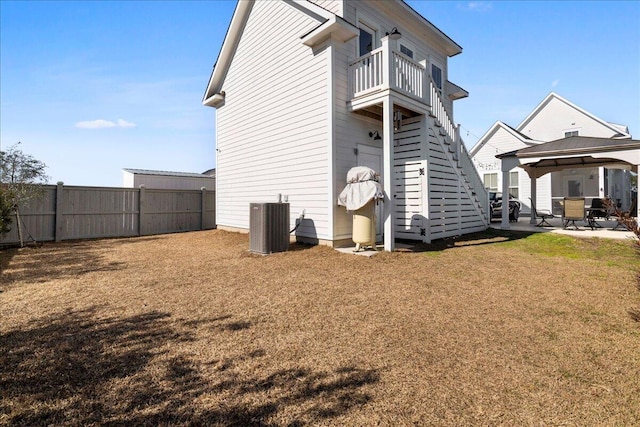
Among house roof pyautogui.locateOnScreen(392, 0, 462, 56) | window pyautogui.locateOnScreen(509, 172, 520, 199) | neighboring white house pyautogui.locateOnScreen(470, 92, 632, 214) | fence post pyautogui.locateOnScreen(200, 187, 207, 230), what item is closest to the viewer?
house roof pyautogui.locateOnScreen(392, 0, 462, 56)

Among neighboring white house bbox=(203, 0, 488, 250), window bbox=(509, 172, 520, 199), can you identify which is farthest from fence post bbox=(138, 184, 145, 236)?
window bbox=(509, 172, 520, 199)

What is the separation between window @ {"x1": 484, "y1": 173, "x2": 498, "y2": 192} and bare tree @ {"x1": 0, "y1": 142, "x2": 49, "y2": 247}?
2170 cm

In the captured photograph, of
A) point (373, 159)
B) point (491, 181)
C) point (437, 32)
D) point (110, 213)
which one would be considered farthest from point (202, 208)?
point (491, 181)

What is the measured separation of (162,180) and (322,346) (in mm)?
17806

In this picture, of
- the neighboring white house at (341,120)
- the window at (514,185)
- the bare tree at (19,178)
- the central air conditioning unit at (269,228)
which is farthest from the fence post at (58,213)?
the window at (514,185)

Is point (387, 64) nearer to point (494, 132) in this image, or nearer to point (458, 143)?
point (458, 143)

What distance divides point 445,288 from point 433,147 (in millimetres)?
5484

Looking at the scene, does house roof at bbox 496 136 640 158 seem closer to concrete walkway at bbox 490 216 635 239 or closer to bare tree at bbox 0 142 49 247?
concrete walkway at bbox 490 216 635 239

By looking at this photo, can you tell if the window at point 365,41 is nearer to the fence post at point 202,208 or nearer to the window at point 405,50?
the window at point 405,50

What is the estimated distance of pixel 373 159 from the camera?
9148mm

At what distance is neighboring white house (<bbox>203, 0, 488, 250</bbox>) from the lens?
7.93m

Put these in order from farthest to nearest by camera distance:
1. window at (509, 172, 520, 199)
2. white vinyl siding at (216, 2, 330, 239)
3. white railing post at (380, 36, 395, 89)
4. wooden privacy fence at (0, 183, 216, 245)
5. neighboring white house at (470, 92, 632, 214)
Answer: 1. window at (509, 172, 520, 199)
2. neighboring white house at (470, 92, 632, 214)
3. wooden privacy fence at (0, 183, 216, 245)
4. white vinyl siding at (216, 2, 330, 239)
5. white railing post at (380, 36, 395, 89)

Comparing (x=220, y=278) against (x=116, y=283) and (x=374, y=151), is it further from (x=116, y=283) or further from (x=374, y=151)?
(x=374, y=151)

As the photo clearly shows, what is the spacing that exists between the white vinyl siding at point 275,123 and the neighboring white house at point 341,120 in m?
0.04
